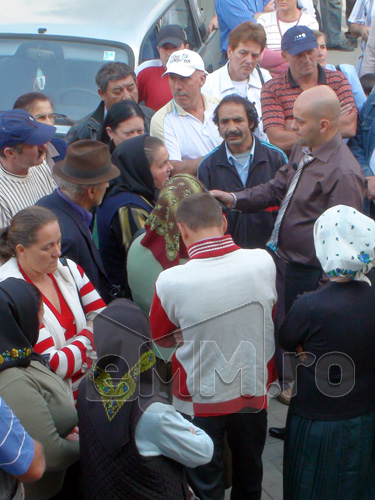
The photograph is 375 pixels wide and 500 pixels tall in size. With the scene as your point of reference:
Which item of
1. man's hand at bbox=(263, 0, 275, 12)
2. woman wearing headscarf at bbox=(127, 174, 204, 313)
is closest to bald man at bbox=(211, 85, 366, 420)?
woman wearing headscarf at bbox=(127, 174, 204, 313)

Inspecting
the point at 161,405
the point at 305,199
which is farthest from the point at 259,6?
the point at 161,405

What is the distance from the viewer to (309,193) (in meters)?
3.80

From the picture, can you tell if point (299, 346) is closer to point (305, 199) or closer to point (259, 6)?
point (305, 199)

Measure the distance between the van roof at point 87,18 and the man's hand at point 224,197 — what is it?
279cm

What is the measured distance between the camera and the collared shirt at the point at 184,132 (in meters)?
4.99

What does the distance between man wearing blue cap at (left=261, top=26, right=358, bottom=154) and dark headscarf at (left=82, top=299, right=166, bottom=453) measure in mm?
3044

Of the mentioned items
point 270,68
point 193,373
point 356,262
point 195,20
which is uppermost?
point 195,20

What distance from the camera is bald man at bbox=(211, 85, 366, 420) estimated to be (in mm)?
3691

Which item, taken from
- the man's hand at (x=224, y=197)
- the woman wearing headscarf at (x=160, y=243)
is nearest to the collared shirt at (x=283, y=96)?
the man's hand at (x=224, y=197)

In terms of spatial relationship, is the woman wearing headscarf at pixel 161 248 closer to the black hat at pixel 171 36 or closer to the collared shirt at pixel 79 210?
the collared shirt at pixel 79 210

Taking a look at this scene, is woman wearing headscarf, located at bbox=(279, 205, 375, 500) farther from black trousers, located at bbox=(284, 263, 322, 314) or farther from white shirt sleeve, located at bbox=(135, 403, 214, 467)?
black trousers, located at bbox=(284, 263, 322, 314)

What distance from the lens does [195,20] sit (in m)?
7.89

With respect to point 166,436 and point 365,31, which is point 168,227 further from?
point 365,31

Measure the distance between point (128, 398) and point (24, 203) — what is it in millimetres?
2217
